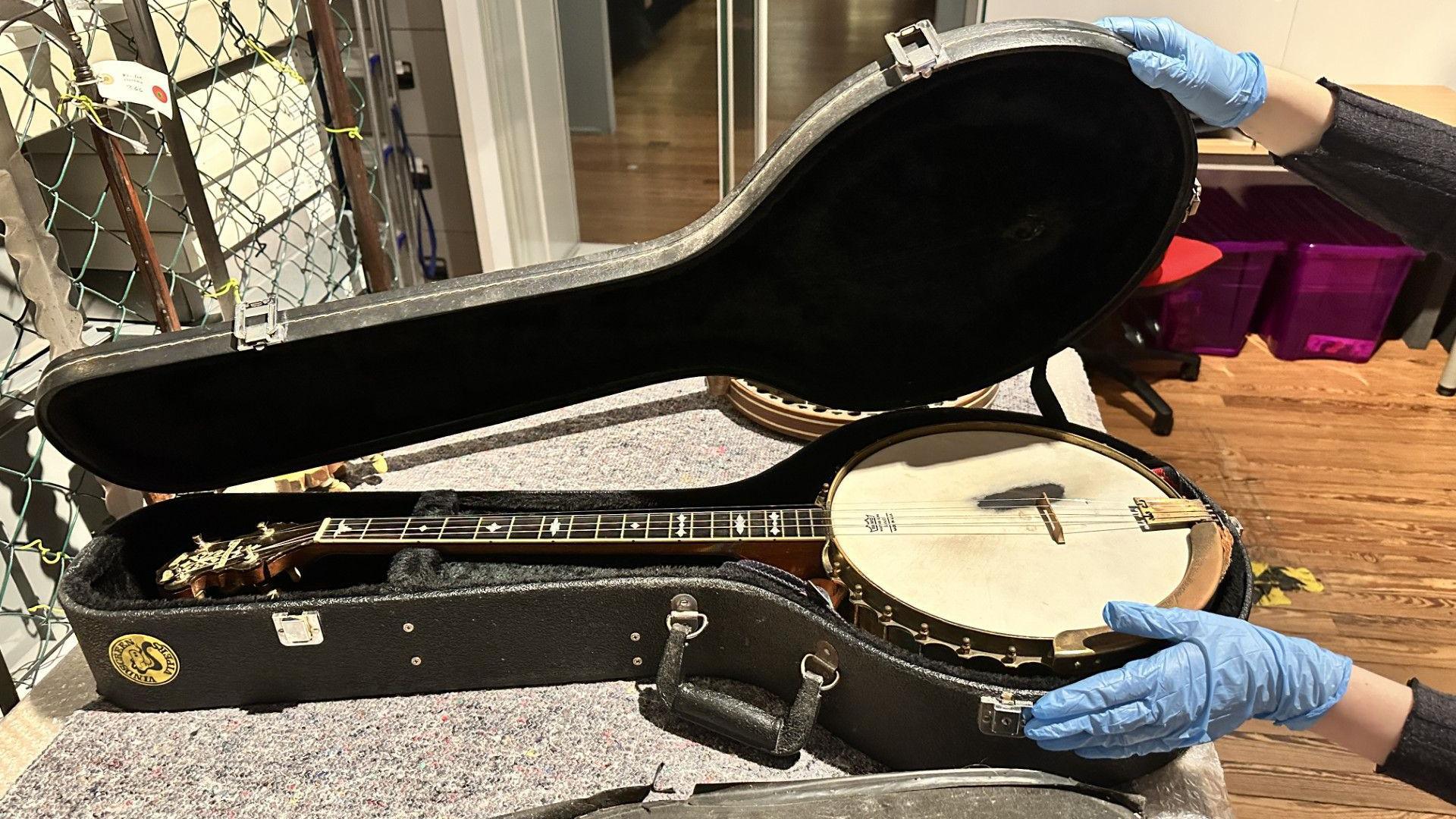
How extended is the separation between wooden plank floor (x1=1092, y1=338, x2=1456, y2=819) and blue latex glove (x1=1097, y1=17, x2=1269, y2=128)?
1236 mm

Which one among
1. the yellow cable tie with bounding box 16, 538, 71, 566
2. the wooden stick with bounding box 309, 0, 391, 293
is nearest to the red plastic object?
the wooden stick with bounding box 309, 0, 391, 293

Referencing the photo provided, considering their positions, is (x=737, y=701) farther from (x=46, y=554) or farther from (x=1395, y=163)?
(x=46, y=554)

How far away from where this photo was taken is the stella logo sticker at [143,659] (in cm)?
99

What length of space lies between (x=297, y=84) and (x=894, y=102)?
6.03ft

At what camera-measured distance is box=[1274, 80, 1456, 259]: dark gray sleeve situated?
1.03 m

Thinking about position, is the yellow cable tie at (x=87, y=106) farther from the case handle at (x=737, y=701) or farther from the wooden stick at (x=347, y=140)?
the case handle at (x=737, y=701)

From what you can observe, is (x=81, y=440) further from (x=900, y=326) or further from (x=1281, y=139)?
(x=1281, y=139)

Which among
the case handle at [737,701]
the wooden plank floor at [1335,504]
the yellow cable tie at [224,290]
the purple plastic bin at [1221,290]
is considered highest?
the yellow cable tie at [224,290]

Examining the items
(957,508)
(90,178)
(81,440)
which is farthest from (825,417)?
(90,178)

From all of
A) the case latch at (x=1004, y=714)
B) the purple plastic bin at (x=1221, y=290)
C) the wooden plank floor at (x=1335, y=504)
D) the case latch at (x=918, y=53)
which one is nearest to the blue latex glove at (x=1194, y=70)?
Result: the case latch at (x=918, y=53)

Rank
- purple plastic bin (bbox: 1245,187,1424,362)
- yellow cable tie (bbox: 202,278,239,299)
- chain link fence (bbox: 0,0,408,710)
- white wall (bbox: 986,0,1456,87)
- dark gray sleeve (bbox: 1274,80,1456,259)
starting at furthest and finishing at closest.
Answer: purple plastic bin (bbox: 1245,187,1424,362) → white wall (bbox: 986,0,1456,87) → yellow cable tie (bbox: 202,278,239,299) → chain link fence (bbox: 0,0,408,710) → dark gray sleeve (bbox: 1274,80,1456,259)

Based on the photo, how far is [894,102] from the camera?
0.97 meters

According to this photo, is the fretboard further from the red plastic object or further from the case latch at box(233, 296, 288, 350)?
the red plastic object

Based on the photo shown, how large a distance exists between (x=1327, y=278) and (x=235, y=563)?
3020 millimetres
